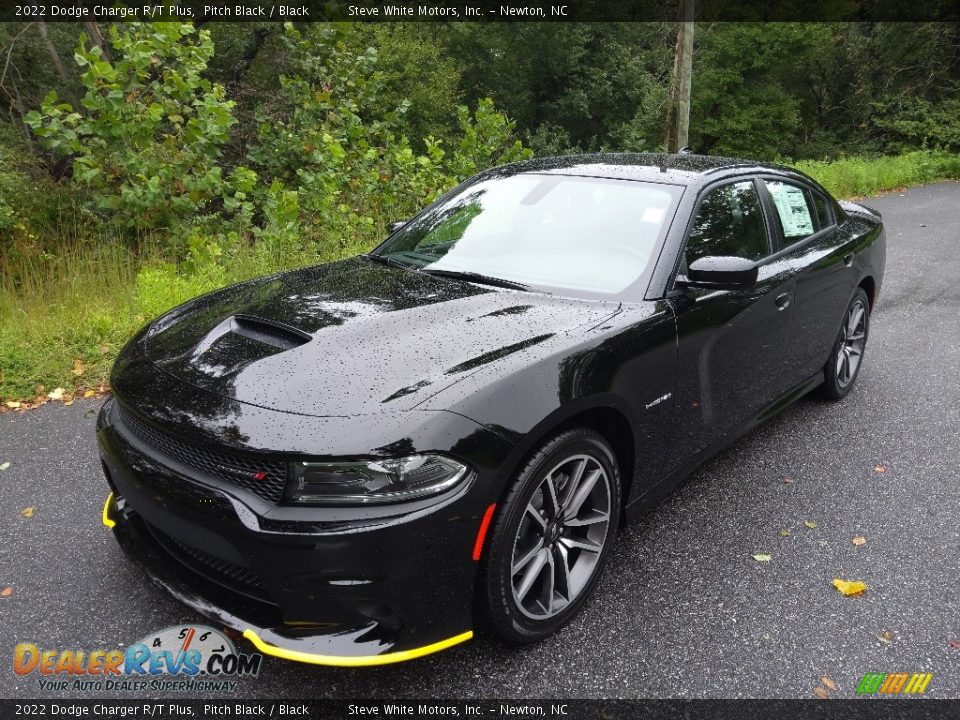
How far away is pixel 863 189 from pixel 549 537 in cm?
1527

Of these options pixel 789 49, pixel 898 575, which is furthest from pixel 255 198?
pixel 789 49

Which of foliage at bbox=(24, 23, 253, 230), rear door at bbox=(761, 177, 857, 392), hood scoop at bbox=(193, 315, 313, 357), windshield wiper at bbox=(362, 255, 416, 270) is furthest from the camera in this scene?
foliage at bbox=(24, 23, 253, 230)

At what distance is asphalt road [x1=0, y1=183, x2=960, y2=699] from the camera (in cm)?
238

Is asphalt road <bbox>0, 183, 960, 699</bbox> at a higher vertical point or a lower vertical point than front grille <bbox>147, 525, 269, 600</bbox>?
lower

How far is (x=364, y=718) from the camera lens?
7.27ft

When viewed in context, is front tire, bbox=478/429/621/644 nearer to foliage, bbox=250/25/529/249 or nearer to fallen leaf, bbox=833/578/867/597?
fallen leaf, bbox=833/578/867/597

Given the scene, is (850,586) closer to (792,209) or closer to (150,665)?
(792,209)

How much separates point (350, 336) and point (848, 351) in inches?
143

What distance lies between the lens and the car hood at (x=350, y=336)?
2.21 metres

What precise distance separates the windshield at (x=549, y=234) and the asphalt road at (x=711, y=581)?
3.94 feet

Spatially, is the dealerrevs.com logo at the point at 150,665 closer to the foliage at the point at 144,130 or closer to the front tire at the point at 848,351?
the front tire at the point at 848,351

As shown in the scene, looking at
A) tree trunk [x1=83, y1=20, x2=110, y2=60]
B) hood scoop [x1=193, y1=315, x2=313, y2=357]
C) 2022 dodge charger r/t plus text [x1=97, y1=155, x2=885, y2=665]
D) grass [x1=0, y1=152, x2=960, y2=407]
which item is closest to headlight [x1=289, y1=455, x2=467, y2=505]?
2022 dodge charger r/t plus text [x1=97, y1=155, x2=885, y2=665]

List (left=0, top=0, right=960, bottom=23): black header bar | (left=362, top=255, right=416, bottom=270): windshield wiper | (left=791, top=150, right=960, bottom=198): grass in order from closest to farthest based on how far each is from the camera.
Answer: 1. (left=362, top=255, right=416, bottom=270): windshield wiper
2. (left=791, top=150, right=960, bottom=198): grass
3. (left=0, top=0, right=960, bottom=23): black header bar

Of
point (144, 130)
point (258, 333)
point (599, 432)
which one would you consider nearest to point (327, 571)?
point (258, 333)
